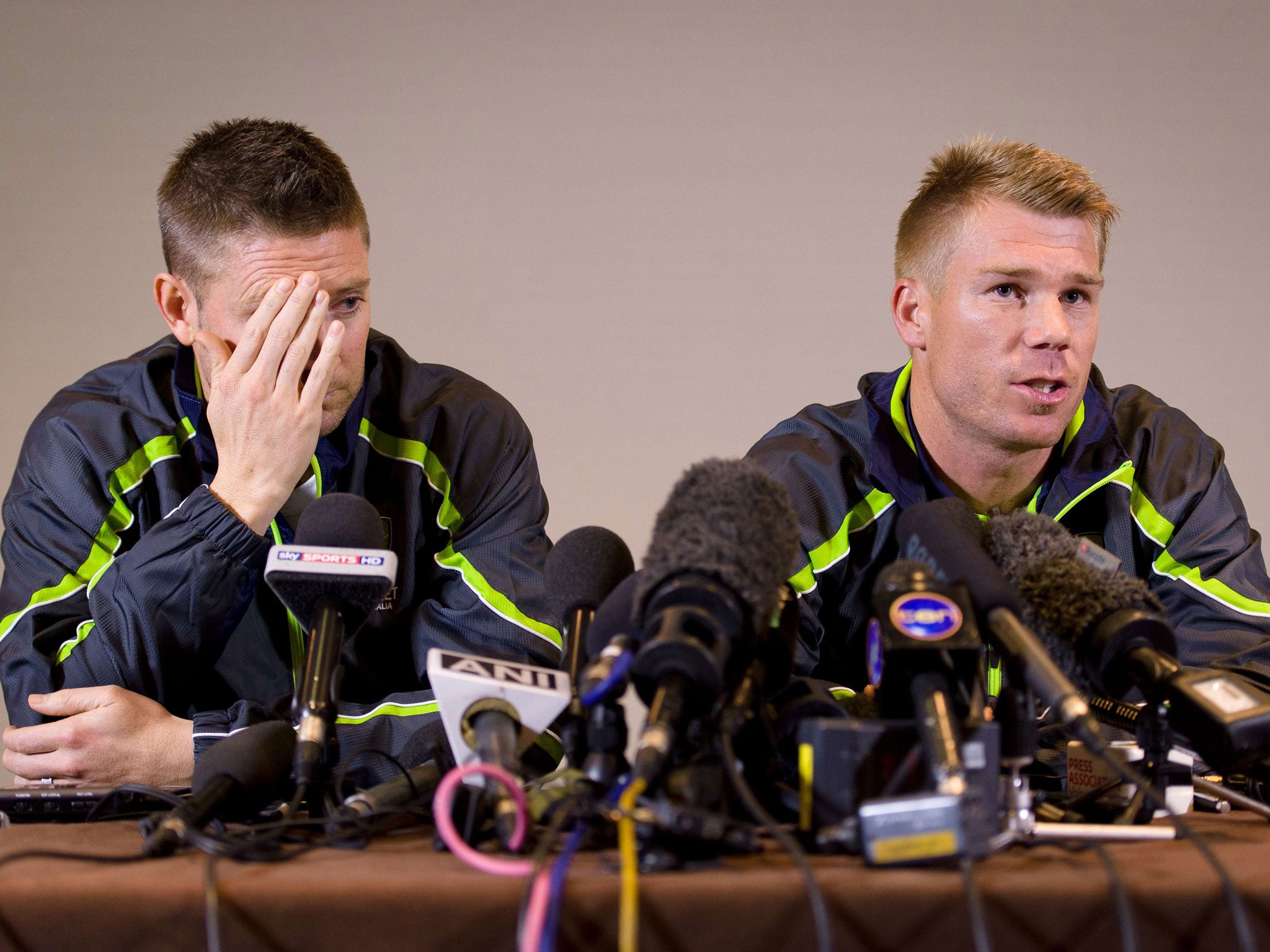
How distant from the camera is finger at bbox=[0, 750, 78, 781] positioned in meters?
1.31

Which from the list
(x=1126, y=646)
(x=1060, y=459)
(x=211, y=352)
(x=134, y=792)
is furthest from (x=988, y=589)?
(x=211, y=352)

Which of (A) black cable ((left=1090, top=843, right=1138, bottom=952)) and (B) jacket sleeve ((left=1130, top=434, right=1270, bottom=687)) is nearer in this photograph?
(A) black cable ((left=1090, top=843, right=1138, bottom=952))

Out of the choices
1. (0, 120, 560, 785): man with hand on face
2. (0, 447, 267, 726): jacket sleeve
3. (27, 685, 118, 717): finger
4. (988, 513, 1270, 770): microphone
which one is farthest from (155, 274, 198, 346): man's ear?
(988, 513, 1270, 770): microphone

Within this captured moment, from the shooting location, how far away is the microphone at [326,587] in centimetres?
95

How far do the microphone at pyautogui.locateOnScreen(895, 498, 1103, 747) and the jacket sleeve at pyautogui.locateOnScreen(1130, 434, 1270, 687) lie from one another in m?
0.70

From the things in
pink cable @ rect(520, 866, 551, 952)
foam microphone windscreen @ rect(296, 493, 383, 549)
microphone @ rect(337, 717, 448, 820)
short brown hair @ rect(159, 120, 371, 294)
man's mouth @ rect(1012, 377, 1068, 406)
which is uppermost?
short brown hair @ rect(159, 120, 371, 294)

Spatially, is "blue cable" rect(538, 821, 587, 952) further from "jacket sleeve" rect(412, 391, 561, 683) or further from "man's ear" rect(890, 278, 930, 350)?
"man's ear" rect(890, 278, 930, 350)

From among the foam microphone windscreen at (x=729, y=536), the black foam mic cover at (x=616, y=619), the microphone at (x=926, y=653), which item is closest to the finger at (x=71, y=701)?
the black foam mic cover at (x=616, y=619)

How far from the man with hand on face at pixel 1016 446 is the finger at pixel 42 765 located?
99cm

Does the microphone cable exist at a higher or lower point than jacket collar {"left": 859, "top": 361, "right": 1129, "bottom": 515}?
lower

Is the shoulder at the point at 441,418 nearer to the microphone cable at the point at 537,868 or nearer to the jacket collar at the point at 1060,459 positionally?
the jacket collar at the point at 1060,459

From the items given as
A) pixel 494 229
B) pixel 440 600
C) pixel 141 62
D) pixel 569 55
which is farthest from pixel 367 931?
pixel 141 62

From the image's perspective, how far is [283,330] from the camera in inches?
60.7

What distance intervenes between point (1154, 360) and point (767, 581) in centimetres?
237
